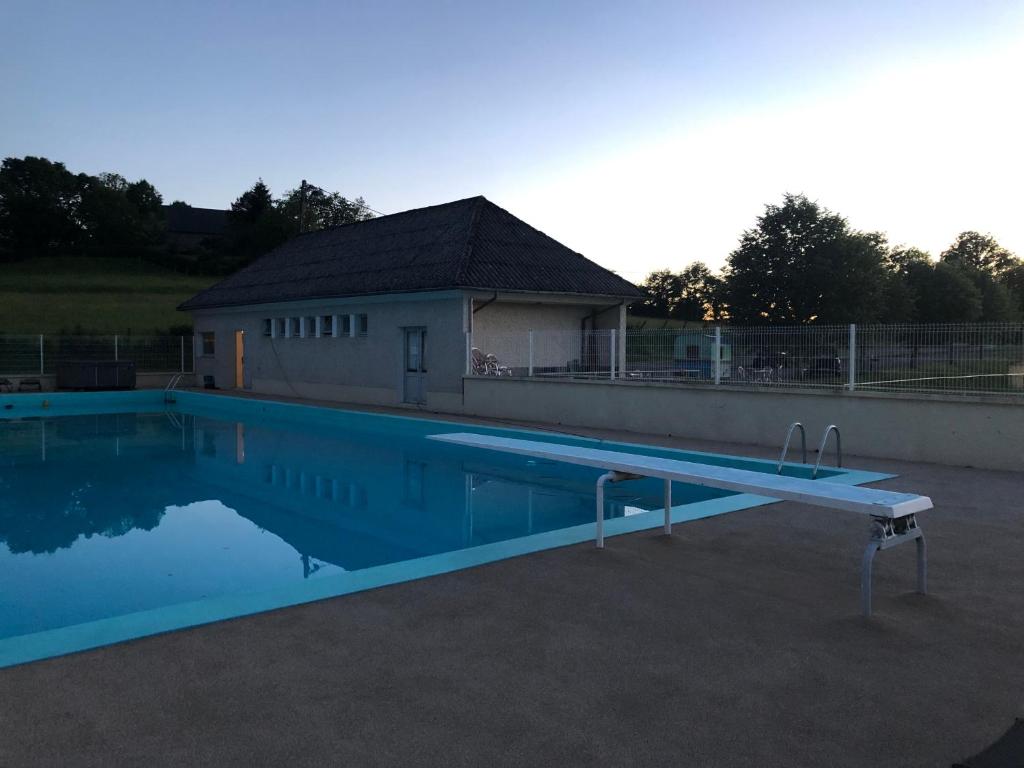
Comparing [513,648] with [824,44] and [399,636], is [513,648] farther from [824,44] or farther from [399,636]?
[824,44]

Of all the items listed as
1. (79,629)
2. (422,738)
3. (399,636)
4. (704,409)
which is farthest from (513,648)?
(704,409)

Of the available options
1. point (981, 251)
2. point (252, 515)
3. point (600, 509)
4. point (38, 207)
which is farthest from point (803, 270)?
point (981, 251)

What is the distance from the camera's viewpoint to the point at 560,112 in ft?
64.8

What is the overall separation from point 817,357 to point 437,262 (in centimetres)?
1039

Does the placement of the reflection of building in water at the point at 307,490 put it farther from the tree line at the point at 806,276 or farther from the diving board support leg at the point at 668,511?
the tree line at the point at 806,276

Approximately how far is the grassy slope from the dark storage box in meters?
14.4

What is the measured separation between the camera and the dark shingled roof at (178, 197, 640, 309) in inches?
728

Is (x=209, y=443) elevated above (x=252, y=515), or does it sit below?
above

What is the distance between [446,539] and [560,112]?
14.8 m

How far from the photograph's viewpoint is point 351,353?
21047 millimetres

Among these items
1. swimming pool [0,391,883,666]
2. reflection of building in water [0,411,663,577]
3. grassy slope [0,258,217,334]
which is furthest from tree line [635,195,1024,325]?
reflection of building in water [0,411,663,577]

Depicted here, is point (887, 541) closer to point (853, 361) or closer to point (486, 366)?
point (853, 361)

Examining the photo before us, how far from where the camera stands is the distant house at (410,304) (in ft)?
59.6

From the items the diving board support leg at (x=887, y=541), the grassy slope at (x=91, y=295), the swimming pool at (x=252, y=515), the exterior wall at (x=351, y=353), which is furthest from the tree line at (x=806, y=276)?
the diving board support leg at (x=887, y=541)
